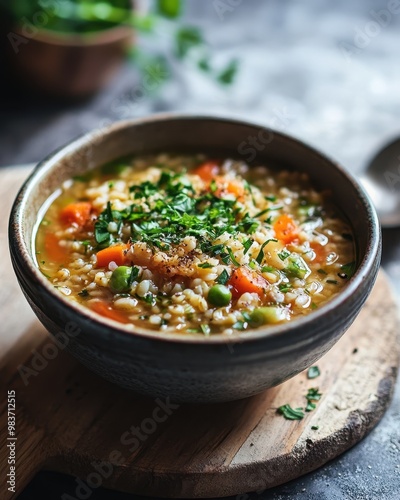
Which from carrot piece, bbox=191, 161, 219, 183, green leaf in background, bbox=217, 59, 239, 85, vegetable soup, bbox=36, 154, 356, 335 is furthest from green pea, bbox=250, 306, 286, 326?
green leaf in background, bbox=217, 59, 239, 85

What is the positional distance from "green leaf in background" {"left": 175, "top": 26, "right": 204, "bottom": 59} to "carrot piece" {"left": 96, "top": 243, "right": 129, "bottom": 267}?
395 cm

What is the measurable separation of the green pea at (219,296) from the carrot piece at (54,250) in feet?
3.31

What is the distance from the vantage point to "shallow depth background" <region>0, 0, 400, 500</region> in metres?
7.16

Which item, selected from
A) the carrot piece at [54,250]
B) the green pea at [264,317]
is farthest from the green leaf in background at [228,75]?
the green pea at [264,317]

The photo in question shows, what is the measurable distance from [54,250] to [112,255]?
18.4 inches

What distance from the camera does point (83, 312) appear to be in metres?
3.45

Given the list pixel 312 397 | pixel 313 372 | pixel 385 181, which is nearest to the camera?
pixel 312 397

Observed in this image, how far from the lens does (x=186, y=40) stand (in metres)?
7.46

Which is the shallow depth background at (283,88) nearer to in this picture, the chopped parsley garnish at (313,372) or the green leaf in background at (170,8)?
the green leaf in background at (170,8)

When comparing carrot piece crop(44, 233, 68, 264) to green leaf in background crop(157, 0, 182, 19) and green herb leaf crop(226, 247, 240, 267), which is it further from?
green leaf in background crop(157, 0, 182, 19)

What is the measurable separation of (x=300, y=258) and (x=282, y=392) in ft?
2.68

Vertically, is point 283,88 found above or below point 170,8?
below

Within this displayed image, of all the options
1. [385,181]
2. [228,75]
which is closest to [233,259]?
[385,181]

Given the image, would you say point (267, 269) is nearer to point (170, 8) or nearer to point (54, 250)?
point (54, 250)
